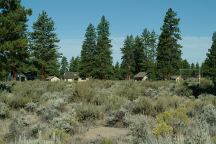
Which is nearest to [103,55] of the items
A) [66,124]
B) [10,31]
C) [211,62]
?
[211,62]

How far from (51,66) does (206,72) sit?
2532cm

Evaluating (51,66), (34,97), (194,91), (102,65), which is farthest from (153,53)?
(34,97)

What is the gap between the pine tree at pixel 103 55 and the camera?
250 ft

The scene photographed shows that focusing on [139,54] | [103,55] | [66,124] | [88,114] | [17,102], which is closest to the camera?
[66,124]

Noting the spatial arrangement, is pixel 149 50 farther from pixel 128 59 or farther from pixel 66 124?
pixel 66 124

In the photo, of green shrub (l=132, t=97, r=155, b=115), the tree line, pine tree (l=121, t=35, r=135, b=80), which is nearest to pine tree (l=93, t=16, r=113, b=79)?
the tree line

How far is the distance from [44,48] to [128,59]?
25871 millimetres

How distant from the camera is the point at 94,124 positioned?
12.4 meters

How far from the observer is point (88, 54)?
259ft

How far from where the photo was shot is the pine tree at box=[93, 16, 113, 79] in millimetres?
76312

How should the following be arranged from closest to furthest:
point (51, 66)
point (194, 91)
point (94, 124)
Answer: point (94, 124) → point (194, 91) → point (51, 66)

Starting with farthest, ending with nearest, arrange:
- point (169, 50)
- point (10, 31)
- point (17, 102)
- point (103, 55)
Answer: point (103, 55) < point (169, 50) < point (10, 31) < point (17, 102)

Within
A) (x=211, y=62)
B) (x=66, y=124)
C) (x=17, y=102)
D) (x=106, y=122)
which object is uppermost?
(x=211, y=62)

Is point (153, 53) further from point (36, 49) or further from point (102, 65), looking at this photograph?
point (36, 49)
